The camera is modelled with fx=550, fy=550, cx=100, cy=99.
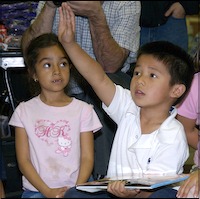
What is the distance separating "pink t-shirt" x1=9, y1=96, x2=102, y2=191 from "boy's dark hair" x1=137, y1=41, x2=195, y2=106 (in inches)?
7.5

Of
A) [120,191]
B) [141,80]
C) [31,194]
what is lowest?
[31,194]

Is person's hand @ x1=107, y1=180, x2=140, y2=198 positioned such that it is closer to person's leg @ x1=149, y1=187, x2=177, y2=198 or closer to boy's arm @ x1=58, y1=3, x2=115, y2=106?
person's leg @ x1=149, y1=187, x2=177, y2=198

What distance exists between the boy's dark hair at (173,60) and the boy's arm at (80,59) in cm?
9

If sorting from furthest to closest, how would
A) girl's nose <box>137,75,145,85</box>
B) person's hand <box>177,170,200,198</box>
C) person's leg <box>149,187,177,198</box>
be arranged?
girl's nose <box>137,75,145,85</box>
person's hand <box>177,170,200,198</box>
person's leg <box>149,187,177,198</box>

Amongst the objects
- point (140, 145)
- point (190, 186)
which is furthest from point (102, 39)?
point (190, 186)

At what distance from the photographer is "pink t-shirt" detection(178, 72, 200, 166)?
1.11 metres

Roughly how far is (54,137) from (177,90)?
0.24 metres

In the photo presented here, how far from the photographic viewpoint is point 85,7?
97cm

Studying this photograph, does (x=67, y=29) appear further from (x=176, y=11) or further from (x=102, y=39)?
(x=176, y=11)

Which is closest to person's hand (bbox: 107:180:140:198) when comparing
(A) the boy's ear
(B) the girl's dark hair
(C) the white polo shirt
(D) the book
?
(D) the book

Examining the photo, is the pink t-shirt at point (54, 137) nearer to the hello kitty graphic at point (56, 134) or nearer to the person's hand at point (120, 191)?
the hello kitty graphic at point (56, 134)

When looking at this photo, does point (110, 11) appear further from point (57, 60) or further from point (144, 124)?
point (144, 124)

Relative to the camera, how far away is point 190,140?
1.12m

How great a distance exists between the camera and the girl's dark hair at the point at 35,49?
3.51 feet
